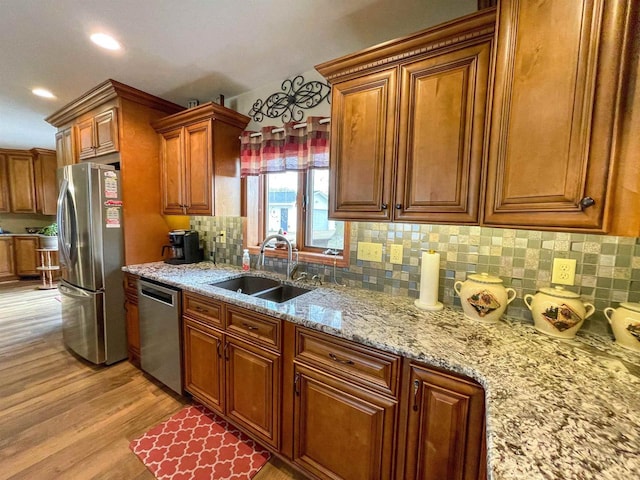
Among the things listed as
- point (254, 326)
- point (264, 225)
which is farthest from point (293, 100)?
point (254, 326)

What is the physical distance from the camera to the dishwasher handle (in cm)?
187

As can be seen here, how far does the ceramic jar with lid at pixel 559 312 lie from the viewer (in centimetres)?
105

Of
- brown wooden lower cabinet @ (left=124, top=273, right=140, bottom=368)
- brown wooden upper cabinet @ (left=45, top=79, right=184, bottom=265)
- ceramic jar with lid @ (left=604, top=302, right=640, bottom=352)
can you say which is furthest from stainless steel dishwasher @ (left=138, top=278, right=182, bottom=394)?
ceramic jar with lid @ (left=604, top=302, right=640, bottom=352)

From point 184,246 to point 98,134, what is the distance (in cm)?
127

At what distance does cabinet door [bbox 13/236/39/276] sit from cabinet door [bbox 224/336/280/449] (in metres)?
5.93

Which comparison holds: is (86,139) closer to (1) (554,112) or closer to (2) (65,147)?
(2) (65,147)

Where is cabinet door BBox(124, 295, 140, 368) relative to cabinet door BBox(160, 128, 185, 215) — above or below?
below

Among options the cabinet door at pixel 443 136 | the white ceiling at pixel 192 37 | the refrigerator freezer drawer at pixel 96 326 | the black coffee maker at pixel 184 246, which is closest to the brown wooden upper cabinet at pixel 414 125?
the cabinet door at pixel 443 136

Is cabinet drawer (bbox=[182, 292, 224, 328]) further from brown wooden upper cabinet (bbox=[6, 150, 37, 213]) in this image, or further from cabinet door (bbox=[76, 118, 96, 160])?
brown wooden upper cabinet (bbox=[6, 150, 37, 213])

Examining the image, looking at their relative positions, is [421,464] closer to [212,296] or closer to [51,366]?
[212,296]

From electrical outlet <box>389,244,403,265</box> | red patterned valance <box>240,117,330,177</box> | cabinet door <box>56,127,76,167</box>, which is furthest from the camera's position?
cabinet door <box>56,127,76,167</box>

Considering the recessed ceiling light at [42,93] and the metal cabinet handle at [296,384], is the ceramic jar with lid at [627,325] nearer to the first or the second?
the metal cabinet handle at [296,384]

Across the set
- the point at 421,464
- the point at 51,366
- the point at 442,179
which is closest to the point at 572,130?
the point at 442,179

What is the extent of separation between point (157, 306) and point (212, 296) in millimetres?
693
